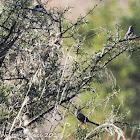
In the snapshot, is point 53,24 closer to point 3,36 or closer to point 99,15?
point 3,36

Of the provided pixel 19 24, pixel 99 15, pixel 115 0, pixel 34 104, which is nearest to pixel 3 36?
pixel 19 24

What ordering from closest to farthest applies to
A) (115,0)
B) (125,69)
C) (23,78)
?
(23,78) → (125,69) → (115,0)

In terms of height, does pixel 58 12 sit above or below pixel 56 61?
above

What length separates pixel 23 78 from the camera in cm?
299

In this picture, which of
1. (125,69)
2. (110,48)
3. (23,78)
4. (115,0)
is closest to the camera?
(23,78)

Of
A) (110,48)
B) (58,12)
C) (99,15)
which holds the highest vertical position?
(99,15)

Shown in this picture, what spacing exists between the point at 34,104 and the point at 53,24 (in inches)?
36.9

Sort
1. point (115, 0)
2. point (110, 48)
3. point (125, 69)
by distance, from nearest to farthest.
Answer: point (110, 48) → point (125, 69) → point (115, 0)

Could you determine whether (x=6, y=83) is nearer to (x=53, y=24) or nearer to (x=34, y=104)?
(x=34, y=104)

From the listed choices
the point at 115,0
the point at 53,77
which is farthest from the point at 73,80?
the point at 115,0

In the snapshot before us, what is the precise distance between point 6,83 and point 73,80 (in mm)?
765

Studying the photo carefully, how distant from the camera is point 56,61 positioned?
3.11 m

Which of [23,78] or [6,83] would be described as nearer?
[23,78]

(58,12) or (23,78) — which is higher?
(58,12)
